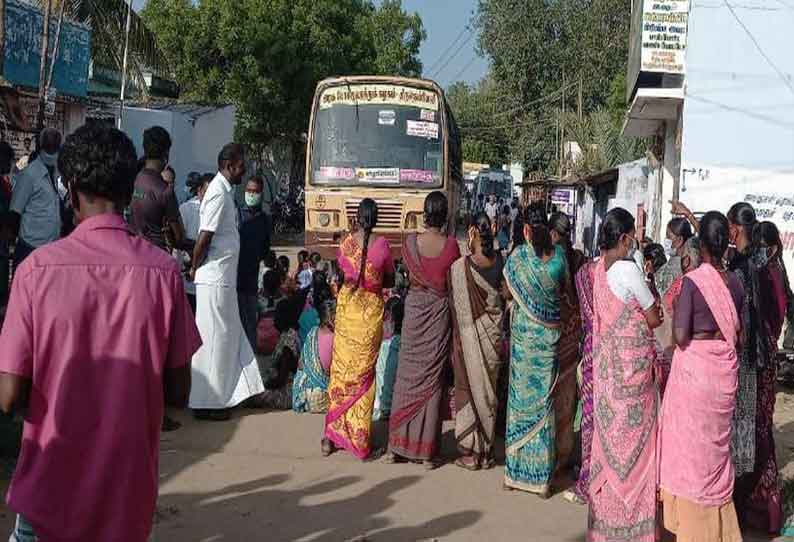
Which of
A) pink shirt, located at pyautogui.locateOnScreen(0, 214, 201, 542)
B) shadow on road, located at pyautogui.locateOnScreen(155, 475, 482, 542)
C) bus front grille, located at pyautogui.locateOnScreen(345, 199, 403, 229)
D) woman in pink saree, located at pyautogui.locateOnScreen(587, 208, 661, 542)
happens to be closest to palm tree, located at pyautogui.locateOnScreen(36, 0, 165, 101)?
bus front grille, located at pyautogui.locateOnScreen(345, 199, 403, 229)

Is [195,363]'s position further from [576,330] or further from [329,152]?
[329,152]

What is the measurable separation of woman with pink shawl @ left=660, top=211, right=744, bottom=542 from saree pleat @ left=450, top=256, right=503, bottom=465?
61.3 inches

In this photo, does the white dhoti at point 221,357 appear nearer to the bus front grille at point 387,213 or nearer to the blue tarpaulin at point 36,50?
the bus front grille at point 387,213

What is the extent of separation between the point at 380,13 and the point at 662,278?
31.0 m

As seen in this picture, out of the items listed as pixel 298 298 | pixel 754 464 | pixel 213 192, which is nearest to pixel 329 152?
pixel 298 298

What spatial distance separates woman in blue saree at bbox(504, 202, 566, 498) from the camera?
5.18 m

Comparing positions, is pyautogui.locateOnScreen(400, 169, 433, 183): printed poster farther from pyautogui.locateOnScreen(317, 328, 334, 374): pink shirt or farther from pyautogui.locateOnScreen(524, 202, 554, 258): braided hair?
pyautogui.locateOnScreen(524, 202, 554, 258): braided hair

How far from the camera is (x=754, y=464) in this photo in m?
4.84

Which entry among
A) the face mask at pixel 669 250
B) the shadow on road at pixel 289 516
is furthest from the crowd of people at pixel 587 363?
the shadow on road at pixel 289 516

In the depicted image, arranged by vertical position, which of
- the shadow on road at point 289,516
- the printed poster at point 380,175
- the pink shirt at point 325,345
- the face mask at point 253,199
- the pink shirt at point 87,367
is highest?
the printed poster at point 380,175

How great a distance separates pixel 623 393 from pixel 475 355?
1.46 m

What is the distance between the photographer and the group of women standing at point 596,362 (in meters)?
4.15

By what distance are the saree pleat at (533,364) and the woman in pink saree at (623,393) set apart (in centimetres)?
81

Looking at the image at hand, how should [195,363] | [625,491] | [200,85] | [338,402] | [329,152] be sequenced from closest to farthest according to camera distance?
[625,491] → [338,402] → [195,363] → [329,152] → [200,85]
